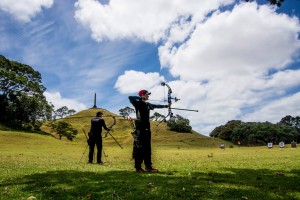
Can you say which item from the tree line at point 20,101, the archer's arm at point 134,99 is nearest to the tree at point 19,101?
the tree line at point 20,101

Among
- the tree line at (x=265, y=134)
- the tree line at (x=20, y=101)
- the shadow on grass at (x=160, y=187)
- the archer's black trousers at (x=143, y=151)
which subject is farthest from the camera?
the tree line at (x=265, y=134)

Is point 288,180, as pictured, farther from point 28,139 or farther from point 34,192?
point 28,139

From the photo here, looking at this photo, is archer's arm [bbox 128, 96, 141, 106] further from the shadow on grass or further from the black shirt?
the shadow on grass

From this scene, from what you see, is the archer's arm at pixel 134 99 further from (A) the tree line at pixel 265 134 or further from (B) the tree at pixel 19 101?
(A) the tree line at pixel 265 134

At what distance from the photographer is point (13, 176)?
584 inches

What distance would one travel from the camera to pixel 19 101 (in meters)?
116

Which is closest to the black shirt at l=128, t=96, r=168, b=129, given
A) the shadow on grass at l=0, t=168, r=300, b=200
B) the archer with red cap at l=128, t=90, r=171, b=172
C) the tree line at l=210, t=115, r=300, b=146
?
the archer with red cap at l=128, t=90, r=171, b=172

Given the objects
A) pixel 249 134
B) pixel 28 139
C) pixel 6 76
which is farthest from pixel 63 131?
pixel 249 134

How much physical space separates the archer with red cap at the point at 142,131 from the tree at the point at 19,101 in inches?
4093

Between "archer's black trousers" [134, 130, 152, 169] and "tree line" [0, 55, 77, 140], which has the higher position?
"tree line" [0, 55, 77, 140]

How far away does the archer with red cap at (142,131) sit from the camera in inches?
630

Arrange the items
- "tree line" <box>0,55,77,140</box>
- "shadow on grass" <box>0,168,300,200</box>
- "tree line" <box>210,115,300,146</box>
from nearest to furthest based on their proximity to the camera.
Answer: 1. "shadow on grass" <box>0,168,300,200</box>
2. "tree line" <box>0,55,77,140</box>
3. "tree line" <box>210,115,300,146</box>

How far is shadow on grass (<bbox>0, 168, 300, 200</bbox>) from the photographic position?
9875mm

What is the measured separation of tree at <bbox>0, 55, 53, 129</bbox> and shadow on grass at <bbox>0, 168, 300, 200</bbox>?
10620 centimetres
